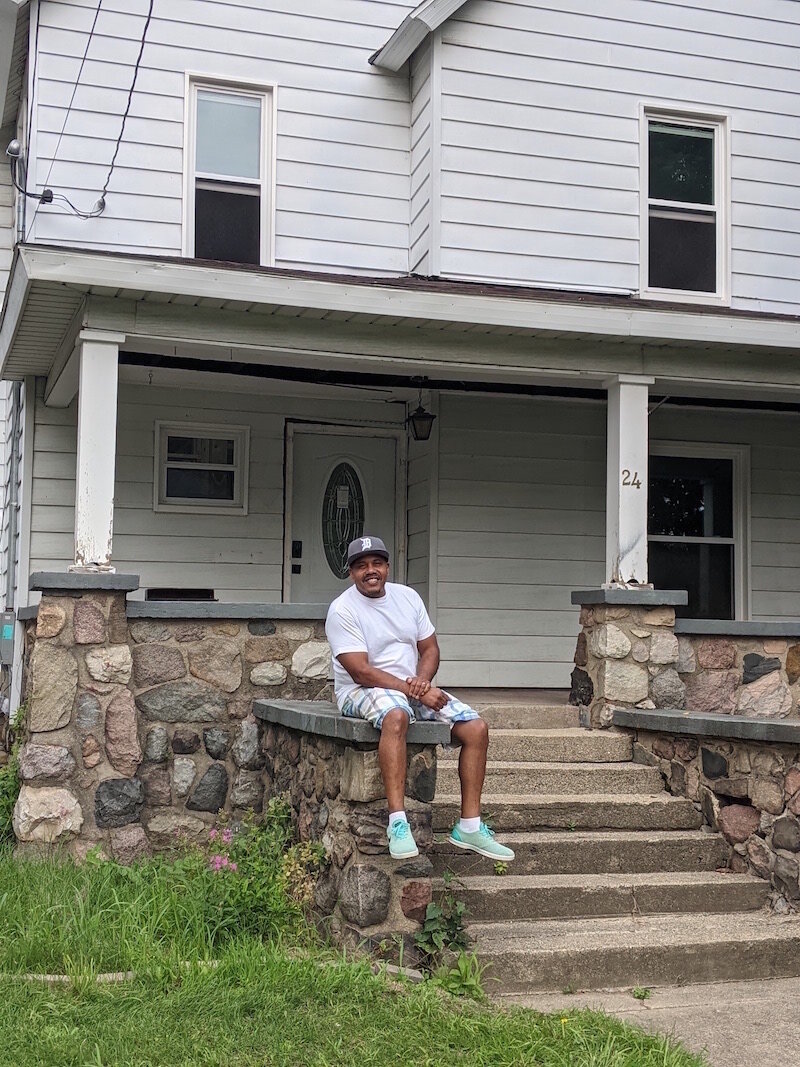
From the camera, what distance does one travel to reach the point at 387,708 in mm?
5070

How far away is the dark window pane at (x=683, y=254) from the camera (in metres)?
9.45

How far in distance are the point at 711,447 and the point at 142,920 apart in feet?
23.2

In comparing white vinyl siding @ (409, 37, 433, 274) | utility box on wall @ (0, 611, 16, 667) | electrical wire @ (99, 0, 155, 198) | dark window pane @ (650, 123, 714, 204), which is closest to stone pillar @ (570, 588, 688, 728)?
white vinyl siding @ (409, 37, 433, 274)

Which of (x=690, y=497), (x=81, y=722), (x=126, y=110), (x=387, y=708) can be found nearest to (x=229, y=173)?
(x=126, y=110)

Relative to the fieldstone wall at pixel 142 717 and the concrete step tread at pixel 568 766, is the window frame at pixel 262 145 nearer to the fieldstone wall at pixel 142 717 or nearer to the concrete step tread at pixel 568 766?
the fieldstone wall at pixel 142 717

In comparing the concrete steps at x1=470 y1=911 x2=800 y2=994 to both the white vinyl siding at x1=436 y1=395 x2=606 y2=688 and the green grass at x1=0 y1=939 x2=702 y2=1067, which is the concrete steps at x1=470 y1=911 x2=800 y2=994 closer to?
the green grass at x1=0 y1=939 x2=702 y2=1067

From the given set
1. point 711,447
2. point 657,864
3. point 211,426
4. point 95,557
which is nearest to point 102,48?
point 211,426

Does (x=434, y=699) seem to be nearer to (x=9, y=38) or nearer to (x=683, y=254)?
(x=683, y=254)

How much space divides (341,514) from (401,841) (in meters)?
5.38

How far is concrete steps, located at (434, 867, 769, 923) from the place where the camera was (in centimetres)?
572

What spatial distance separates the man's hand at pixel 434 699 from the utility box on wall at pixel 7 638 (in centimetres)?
456

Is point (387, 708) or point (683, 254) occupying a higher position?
point (683, 254)

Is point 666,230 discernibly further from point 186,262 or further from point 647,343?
point 186,262

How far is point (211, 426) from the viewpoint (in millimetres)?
9641
